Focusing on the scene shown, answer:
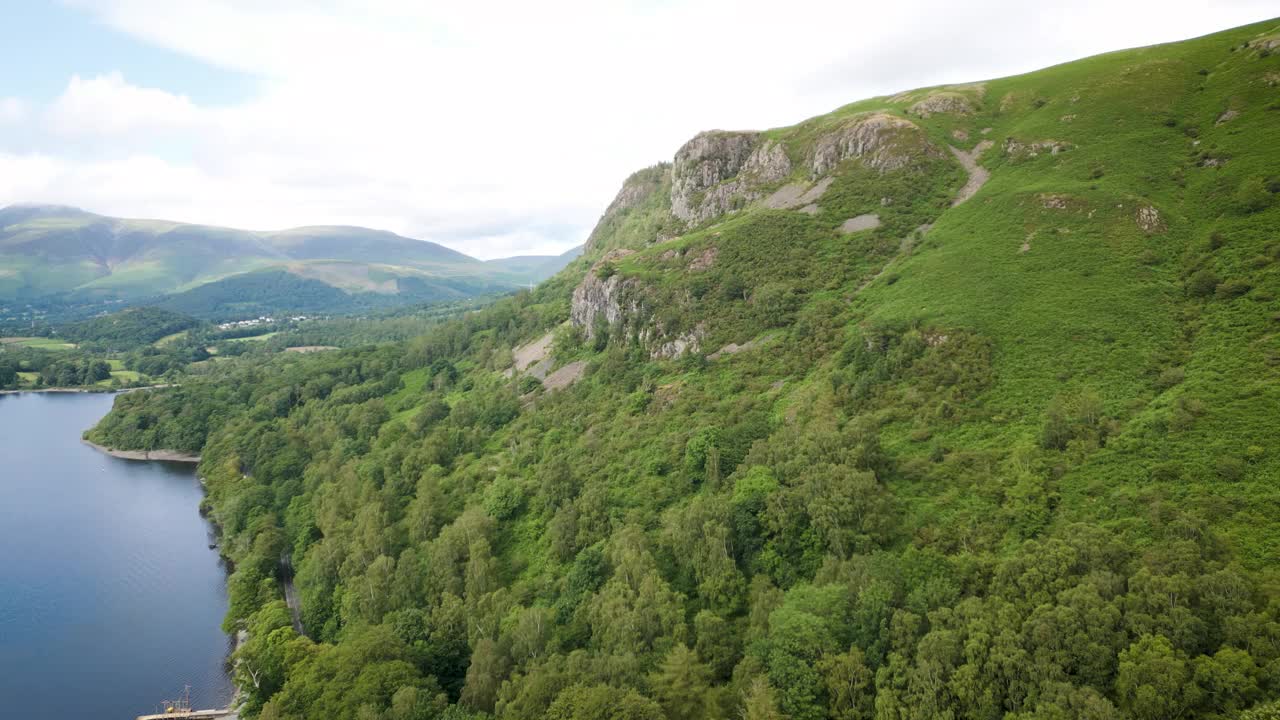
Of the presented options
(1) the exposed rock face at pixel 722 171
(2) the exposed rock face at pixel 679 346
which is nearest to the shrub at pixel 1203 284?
(2) the exposed rock face at pixel 679 346

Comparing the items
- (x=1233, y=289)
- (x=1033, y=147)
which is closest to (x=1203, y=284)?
(x=1233, y=289)

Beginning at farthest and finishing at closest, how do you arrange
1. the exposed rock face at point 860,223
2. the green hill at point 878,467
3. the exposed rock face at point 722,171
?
the exposed rock face at point 722,171, the exposed rock face at point 860,223, the green hill at point 878,467

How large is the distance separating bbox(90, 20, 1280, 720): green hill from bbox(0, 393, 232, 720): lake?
8105 mm

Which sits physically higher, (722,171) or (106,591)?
(722,171)

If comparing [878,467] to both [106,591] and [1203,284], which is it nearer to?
[1203,284]

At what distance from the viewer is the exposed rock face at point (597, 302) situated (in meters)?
110

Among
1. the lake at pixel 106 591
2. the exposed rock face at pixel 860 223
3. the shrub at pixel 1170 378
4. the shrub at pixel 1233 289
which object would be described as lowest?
the lake at pixel 106 591

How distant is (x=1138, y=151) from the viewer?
83312 millimetres

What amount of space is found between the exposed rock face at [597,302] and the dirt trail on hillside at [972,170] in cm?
6221

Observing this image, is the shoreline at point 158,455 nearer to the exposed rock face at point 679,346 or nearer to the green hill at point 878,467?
the green hill at point 878,467

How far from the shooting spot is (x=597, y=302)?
116 m

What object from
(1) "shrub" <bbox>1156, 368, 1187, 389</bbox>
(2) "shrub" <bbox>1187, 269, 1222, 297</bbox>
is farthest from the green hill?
(1) "shrub" <bbox>1156, 368, 1187, 389</bbox>

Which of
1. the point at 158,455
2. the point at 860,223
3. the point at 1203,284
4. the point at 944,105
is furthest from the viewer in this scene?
the point at 158,455

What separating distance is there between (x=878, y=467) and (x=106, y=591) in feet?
382
